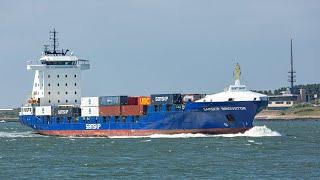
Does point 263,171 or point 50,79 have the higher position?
point 50,79

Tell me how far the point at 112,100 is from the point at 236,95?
1212 centimetres

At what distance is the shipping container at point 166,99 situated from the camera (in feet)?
245

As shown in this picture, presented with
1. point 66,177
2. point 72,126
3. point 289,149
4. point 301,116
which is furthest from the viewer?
point 301,116

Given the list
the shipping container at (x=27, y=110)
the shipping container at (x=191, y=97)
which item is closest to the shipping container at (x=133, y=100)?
the shipping container at (x=191, y=97)

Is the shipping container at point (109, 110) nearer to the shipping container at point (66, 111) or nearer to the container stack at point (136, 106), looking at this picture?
the container stack at point (136, 106)

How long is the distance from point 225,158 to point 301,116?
129m

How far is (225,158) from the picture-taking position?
54000 mm

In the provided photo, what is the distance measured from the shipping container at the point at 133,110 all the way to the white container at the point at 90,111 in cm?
340

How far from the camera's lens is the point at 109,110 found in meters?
79.6

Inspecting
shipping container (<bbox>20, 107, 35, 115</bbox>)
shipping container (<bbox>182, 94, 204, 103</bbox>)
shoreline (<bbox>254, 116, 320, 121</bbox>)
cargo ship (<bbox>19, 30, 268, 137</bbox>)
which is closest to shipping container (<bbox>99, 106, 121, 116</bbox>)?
cargo ship (<bbox>19, 30, 268, 137</bbox>)

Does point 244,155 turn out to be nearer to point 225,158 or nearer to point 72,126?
point 225,158

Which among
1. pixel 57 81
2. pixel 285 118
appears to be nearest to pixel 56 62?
pixel 57 81

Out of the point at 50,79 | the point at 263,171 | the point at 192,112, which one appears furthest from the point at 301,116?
the point at 263,171

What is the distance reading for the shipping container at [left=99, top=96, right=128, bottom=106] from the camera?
78.9 metres
